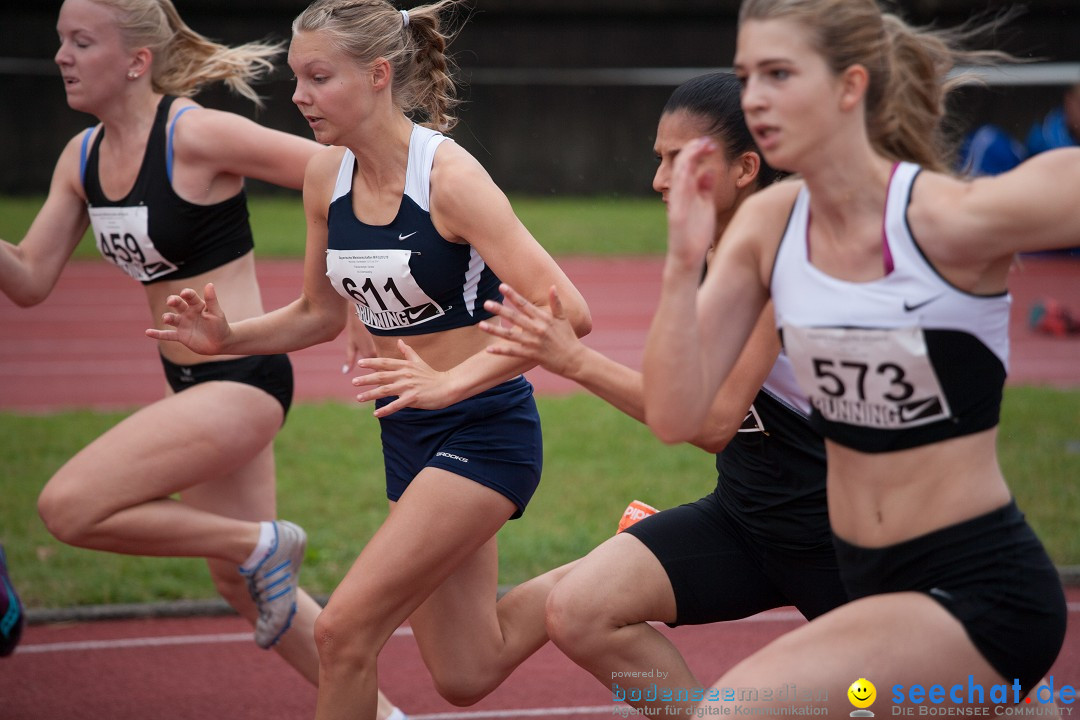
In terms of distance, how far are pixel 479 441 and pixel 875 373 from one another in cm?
134

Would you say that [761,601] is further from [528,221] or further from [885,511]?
[528,221]

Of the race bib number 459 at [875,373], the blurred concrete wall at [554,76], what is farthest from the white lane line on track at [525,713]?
the blurred concrete wall at [554,76]

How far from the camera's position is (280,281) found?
1438cm

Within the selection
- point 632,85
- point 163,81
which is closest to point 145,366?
point 163,81

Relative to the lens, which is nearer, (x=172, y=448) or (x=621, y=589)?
(x=621, y=589)

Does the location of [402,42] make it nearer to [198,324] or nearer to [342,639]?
[198,324]

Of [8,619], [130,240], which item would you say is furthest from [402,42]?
[8,619]

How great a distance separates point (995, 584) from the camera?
2400mm

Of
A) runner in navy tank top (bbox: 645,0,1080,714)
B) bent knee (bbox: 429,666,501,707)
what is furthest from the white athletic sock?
runner in navy tank top (bbox: 645,0,1080,714)

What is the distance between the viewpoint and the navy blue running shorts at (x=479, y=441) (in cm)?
338

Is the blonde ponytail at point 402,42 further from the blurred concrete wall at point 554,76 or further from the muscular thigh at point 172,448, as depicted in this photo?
the blurred concrete wall at point 554,76

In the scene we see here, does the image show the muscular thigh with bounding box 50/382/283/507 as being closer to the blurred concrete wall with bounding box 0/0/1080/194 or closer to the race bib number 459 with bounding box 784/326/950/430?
the race bib number 459 with bounding box 784/326/950/430

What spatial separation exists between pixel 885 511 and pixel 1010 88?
64.3 ft

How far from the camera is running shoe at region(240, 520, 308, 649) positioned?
4.09 meters
